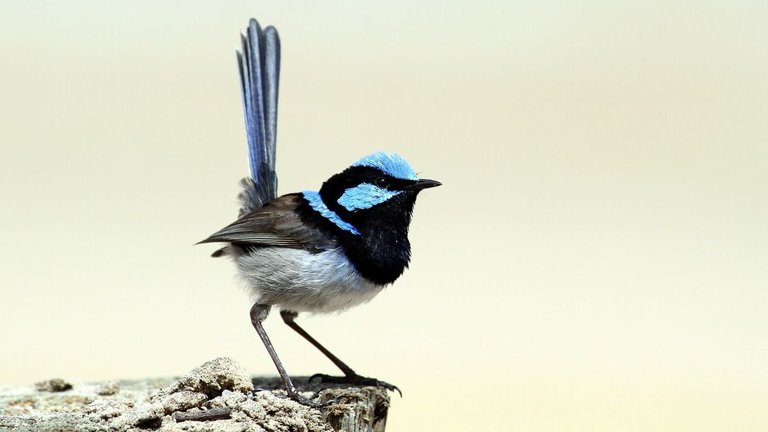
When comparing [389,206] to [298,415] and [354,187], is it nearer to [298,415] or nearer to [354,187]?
[354,187]

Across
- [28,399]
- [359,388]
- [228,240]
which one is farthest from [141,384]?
[359,388]

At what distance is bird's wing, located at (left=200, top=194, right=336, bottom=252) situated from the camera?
4.62 m

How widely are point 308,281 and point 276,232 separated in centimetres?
37

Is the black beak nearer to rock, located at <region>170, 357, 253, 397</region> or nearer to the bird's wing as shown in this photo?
the bird's wing

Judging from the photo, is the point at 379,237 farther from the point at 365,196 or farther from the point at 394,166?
the point at 394,166

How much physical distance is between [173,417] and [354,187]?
1432 millimetres

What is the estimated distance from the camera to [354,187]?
4.60 m

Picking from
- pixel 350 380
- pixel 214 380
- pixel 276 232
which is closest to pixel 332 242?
pixel 276 232

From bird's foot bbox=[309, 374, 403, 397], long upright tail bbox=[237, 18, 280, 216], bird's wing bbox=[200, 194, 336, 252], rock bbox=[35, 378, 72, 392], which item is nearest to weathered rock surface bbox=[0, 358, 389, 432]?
bird's foot bbox=[309, 374, 403, 397]

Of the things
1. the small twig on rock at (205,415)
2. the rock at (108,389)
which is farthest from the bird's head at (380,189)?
the rock at (108,389)

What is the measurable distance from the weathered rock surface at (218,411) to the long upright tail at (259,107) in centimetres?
135

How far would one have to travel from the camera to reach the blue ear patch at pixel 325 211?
459cm

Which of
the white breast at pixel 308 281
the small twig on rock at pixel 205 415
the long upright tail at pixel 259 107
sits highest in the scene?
the long upright tail at pixel 259 107

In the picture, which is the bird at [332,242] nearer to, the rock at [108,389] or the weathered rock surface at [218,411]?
the weathered rock surface at [218,411]
